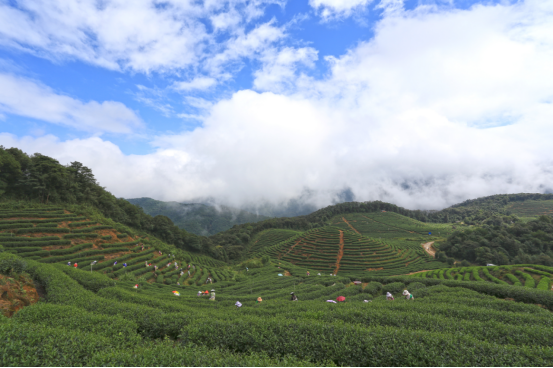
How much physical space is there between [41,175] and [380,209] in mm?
164326

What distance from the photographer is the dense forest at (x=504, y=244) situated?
174ft

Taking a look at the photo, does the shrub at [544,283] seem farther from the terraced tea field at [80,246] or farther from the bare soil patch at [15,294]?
the bare soil patch at [15,294]

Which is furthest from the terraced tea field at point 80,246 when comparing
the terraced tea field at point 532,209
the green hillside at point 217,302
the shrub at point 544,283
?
the terraced tea field at point 532,209

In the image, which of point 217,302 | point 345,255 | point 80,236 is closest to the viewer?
point 217,302

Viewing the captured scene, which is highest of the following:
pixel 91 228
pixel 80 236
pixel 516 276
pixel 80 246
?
pixel 91 228

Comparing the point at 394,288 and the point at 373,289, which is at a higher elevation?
the point at 394,288

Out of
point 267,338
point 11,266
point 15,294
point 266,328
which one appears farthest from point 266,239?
point 267,338

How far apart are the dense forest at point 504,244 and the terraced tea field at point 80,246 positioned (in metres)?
69.8

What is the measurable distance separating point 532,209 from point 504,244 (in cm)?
14171

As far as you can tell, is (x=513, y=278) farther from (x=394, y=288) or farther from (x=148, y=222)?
(x=148, y=222)

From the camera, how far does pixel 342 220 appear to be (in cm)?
12662

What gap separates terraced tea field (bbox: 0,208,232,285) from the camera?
24.5 meters

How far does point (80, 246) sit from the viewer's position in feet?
91.2

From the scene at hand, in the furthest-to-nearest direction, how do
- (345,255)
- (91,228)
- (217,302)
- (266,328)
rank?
(345,255)
(91,228)
(217,302)
(266,328)
